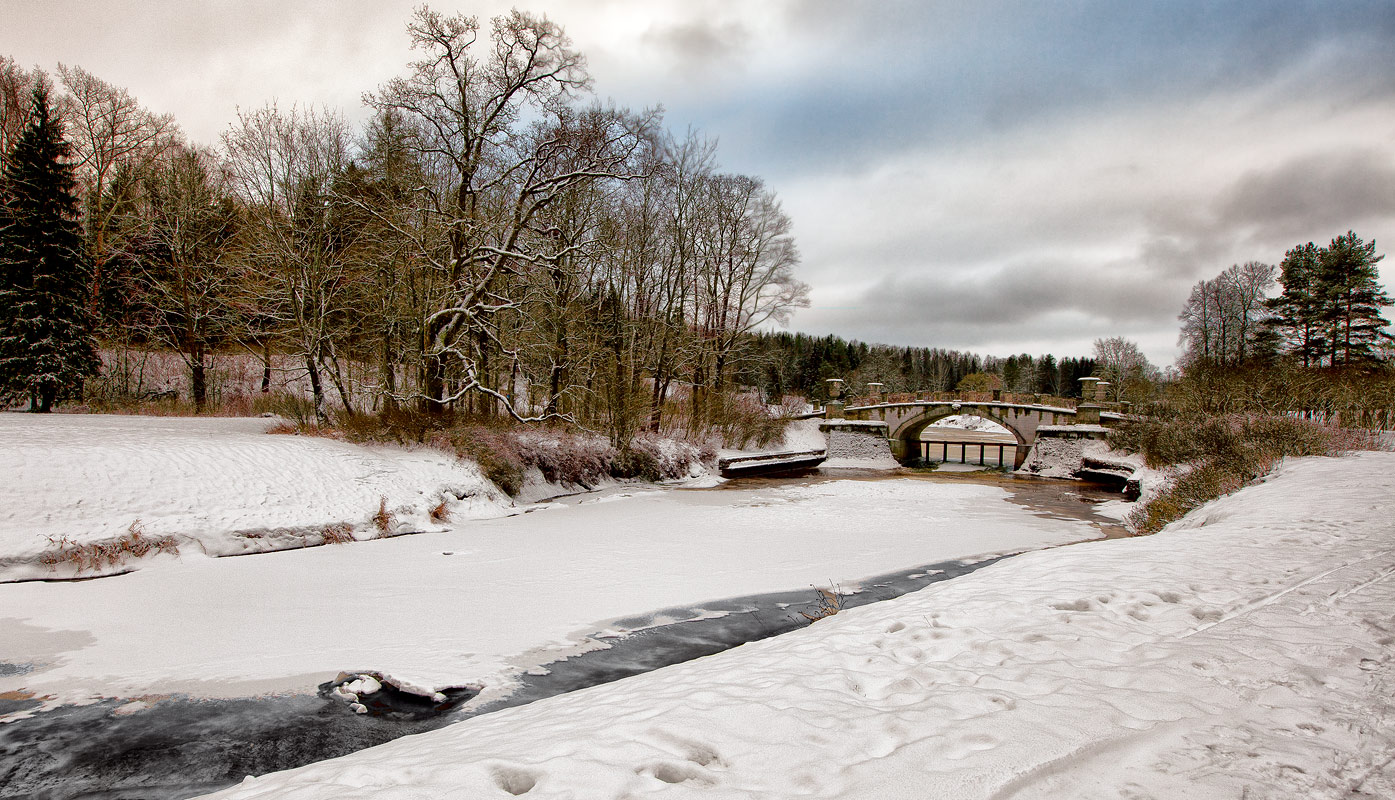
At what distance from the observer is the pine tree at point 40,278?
1738cm

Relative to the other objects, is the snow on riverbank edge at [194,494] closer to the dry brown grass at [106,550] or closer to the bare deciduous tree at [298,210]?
A: the dry brown grass at [106,550]

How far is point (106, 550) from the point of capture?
7.98m

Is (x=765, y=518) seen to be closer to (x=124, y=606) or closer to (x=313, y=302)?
(x=124, y=606)

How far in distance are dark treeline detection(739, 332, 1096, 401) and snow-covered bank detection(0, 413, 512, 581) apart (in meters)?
51.7

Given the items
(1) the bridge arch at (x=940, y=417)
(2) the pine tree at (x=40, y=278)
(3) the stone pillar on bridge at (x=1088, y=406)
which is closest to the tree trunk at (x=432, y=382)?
(2) the pine tree at (x=40, y=278)

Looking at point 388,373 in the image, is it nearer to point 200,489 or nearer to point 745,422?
point 200,489

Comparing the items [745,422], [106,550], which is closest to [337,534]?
[106,550]

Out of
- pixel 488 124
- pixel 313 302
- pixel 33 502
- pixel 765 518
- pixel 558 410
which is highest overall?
pixel 488 124

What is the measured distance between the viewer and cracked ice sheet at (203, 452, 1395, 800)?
2.31m

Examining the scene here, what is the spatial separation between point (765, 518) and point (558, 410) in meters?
8.45

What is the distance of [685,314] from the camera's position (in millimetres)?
28094

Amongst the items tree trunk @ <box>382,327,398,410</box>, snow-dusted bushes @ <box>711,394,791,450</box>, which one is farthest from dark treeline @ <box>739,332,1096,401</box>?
tree trunk @ <box>382,327,398,410</box>

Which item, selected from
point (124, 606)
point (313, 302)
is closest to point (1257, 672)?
point (124, 606)

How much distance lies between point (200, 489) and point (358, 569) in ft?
11.1
